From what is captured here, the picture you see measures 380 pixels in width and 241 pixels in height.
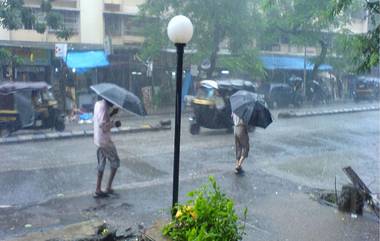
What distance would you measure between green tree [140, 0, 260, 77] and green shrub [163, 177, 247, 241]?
65.0 ft

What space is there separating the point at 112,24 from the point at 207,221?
2143 centimetres

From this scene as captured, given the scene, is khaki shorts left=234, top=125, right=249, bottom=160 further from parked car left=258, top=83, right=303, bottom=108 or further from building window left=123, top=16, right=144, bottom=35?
parked car left=258, top=83, right=303, bottom=108

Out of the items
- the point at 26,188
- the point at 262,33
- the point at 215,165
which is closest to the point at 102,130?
the point at 26,188

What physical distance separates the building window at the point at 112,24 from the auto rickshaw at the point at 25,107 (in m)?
8.84

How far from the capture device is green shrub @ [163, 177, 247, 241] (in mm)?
3893

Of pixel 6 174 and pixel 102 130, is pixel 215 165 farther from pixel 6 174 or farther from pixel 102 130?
pixel 6 174

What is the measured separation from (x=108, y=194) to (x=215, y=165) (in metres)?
3.68

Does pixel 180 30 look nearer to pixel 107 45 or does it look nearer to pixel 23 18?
pixel 23 18

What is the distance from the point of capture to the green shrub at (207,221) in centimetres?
389

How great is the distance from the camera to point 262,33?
89.7ft

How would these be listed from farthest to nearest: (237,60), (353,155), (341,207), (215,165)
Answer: (237,60) < (353,155) < (215,165) < (341,207)

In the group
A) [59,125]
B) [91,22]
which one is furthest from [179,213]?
[91,22]

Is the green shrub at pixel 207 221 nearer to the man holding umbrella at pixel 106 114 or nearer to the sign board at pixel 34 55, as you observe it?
the man holding umbrella at pixel 106 114

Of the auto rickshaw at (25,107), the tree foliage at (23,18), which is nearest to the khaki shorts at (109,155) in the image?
the auto rickshaw at (25,107)
